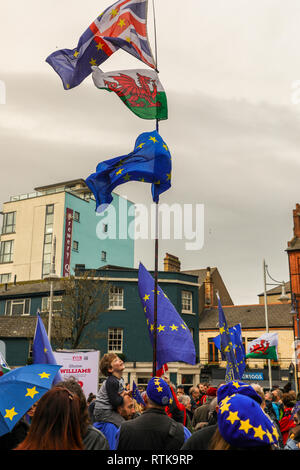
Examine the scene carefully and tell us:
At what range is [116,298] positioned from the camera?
38.4 m

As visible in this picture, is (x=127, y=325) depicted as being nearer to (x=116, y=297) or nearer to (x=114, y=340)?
(x=114, y=340)

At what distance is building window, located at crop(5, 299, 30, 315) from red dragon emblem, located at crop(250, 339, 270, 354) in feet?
91.4

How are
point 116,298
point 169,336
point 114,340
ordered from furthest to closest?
point 116,298
point 114,340
point 169,336

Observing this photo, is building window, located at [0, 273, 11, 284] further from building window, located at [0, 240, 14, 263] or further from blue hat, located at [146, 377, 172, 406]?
blue hat, located at [146, 377, 172, 406]

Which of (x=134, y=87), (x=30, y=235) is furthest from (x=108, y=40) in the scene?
(x=30, y=235)

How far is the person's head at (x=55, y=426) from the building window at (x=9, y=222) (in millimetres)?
63390

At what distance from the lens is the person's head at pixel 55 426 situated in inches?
111

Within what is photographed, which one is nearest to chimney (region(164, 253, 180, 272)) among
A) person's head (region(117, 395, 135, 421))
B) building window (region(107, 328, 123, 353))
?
building window (region(107, 328, 123, 353))

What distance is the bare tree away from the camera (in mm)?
31828

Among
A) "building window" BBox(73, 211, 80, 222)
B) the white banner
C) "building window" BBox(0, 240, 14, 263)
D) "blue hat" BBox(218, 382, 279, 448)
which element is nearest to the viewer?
"blue hat" BBox(218, 382, 279, 448)

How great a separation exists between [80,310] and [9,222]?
1396 inches

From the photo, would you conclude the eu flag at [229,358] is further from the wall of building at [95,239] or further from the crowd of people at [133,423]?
the wall of building at [95,239]

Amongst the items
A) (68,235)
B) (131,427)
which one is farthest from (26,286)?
(131,427)
